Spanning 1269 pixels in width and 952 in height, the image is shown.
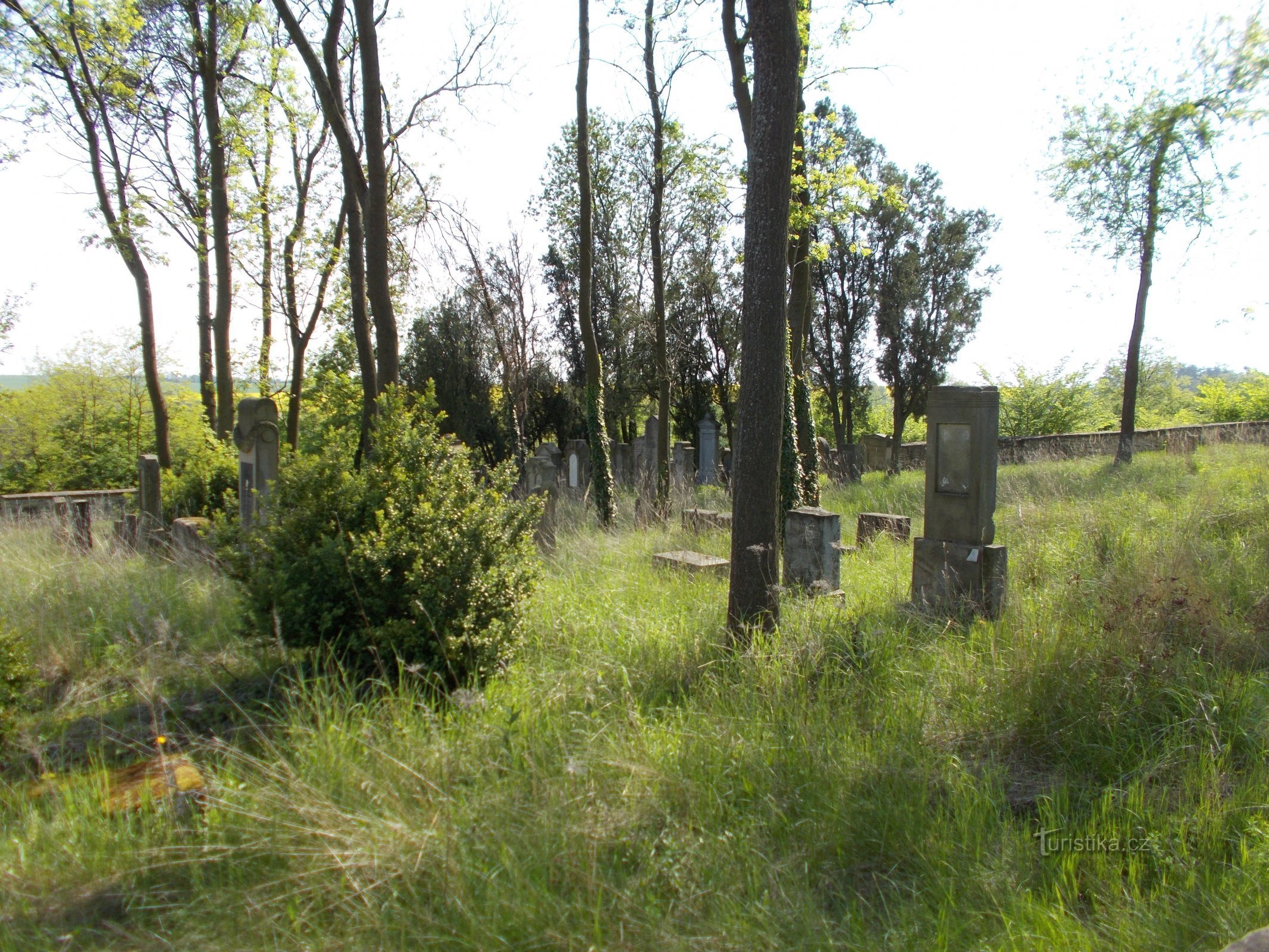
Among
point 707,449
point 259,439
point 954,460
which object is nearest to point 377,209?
point 259,439

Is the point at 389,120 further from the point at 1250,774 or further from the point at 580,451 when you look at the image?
the point at 1250,774

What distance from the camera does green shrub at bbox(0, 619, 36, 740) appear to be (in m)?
4.37

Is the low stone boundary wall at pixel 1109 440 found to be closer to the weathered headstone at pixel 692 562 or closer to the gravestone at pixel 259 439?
the weathered headstone at pixel 692 562

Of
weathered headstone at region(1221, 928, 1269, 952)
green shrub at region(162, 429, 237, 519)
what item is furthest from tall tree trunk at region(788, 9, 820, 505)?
weathered headstone at region(1221, 928, 1269, 952)

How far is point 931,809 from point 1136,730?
138 centimetres

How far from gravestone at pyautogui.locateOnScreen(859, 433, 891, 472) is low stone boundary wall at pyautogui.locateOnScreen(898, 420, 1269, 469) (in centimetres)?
178

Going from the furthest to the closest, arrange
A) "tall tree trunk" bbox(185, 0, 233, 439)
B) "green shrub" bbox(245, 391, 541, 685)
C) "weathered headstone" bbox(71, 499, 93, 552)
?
"tall tree trunk" bbox(185, 0, 233, 439), "weathered headstone" bbox(71, 499, 93, 552), "green shrub" bbox(245, 391, 541, 685)

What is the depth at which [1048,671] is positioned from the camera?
15.1ft

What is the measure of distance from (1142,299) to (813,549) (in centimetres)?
1499

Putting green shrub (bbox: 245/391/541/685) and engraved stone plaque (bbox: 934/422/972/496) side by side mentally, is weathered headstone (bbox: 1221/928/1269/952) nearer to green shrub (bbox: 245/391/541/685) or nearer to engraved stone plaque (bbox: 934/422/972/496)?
green shrub (bbox: 245/391/541/685)

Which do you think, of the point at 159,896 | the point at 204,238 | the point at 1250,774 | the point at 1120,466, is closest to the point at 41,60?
the point at 204,238

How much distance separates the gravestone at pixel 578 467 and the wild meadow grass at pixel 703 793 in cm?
1097

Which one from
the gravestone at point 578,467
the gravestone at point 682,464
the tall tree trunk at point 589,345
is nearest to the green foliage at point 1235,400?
the gravestone at point 682,464

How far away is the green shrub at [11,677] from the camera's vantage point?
→ 4367mm
